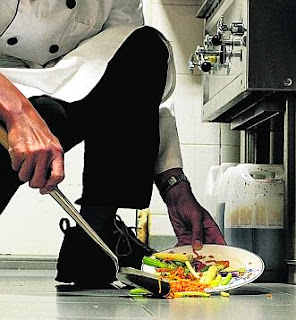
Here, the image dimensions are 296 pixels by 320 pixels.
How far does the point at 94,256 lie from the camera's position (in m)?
1.59

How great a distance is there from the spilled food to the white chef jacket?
16 centimetres

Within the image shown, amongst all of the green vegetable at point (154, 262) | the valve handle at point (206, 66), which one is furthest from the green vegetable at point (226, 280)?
the valve handle at point (206, 66)

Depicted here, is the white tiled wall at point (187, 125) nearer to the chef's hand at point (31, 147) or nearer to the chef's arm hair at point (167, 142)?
the chef's arm hair at point (167, 142)

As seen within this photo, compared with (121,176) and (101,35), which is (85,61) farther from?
(121,176)

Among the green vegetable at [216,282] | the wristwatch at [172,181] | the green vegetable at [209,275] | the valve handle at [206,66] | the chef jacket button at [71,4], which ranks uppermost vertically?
the chef jacket button at [71,4]

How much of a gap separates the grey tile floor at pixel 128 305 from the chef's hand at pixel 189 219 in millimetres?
106

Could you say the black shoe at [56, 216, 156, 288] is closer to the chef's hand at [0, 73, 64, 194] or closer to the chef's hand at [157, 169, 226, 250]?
the chef's hand at [157, 169, 226, 250]

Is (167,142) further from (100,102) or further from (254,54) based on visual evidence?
(254,54)

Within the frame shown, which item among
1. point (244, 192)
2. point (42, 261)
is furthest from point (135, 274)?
point (42, 261)

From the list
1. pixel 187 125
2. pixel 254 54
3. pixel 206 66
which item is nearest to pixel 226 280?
pixel 254 54

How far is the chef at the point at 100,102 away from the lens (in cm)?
148

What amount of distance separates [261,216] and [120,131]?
0.55m

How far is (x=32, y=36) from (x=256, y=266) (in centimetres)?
53

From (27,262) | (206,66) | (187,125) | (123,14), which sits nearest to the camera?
(123,14)
